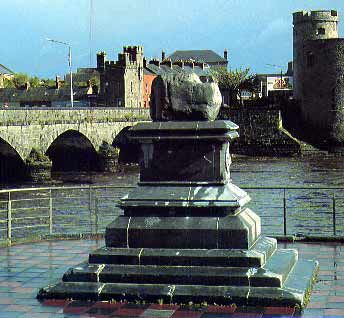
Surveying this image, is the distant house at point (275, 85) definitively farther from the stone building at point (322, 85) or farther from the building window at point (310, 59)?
the building window at point (310, 59)

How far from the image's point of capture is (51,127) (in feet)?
162

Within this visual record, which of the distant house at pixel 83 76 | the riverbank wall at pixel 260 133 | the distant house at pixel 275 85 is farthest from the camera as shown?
the distant house at pixel 83 76

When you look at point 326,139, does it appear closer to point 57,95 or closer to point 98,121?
point 98,121

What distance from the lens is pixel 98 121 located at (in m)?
55.7

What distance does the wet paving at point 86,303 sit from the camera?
26.8 feet

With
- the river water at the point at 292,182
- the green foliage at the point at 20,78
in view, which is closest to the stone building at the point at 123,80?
the river water at the point at 292,182

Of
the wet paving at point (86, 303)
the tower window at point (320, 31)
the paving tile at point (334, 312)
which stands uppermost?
the tower window at point (320, 31)

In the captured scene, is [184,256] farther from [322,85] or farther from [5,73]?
[5,73]

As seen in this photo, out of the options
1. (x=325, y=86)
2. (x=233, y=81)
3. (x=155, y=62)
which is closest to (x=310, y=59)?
(x=325, y=86)

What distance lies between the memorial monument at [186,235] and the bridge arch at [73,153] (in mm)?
45762

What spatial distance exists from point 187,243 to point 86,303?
127 centimetres

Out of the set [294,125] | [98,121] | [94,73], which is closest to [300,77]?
[294,125]

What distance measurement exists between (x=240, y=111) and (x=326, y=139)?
7.89 metres

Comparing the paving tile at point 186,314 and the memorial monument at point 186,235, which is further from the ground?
the memorial monument at point 186,235
